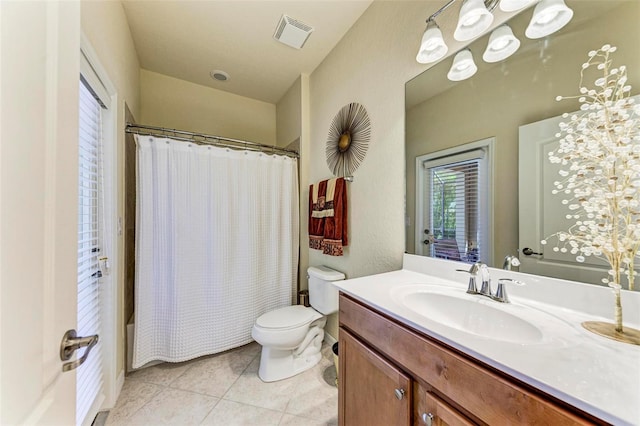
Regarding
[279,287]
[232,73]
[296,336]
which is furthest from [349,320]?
[232,73]

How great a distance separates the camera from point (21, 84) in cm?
39

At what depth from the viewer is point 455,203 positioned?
45.6 inches

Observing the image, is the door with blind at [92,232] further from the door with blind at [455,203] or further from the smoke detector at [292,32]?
the door with blind at [455,203]

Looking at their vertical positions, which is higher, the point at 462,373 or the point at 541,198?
the point at 541,198

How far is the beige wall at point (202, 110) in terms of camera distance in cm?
233

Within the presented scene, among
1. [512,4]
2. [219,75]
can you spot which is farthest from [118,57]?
[512,4]

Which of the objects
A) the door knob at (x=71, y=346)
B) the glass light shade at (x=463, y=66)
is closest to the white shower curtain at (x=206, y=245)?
the door knob at (x=71, y=346)

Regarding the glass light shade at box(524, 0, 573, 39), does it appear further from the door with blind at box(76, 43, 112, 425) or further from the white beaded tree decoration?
the door with blind at box(76, 43, 112, 425)

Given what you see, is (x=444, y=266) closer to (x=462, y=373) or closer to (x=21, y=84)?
(x=462, y=373)

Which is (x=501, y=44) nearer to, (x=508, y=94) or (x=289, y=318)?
(x=508, y=94)

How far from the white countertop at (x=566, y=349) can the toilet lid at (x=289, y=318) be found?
855 millimetres

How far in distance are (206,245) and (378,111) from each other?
164cm

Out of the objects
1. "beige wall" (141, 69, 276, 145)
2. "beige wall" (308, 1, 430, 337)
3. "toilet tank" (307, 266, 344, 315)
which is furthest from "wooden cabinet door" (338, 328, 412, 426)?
"beige wall" (141, 69, 276, 145)

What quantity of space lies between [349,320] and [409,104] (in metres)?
1.20
